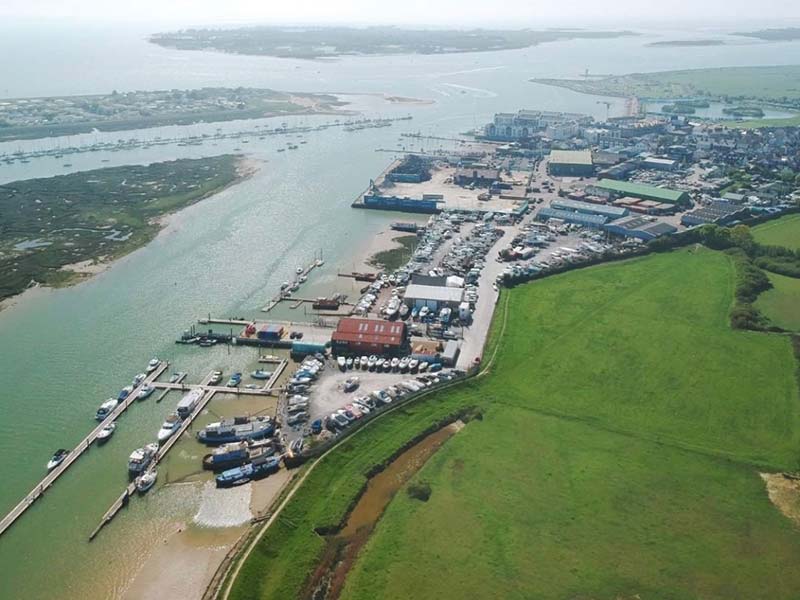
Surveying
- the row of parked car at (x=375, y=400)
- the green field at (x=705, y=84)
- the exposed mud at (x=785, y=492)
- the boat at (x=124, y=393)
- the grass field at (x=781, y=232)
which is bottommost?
the exposed mud at (x=785, y=492)

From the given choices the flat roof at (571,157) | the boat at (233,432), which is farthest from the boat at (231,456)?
the flat roof at (571,157)

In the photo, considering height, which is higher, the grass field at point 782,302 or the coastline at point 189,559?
the grass field at point 782,302

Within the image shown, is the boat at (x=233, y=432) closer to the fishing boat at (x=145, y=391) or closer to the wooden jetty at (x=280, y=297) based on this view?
the fishing boat at (x=145, y=391)

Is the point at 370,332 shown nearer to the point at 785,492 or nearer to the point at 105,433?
the point at 105,433

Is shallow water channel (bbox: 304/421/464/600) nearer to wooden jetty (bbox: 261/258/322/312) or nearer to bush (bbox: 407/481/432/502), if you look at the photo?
bush (bbox: 407/481/432/502)

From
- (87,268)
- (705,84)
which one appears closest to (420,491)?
(87,268)

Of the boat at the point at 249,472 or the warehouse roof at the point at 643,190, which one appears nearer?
the boat at the point at 249,472
